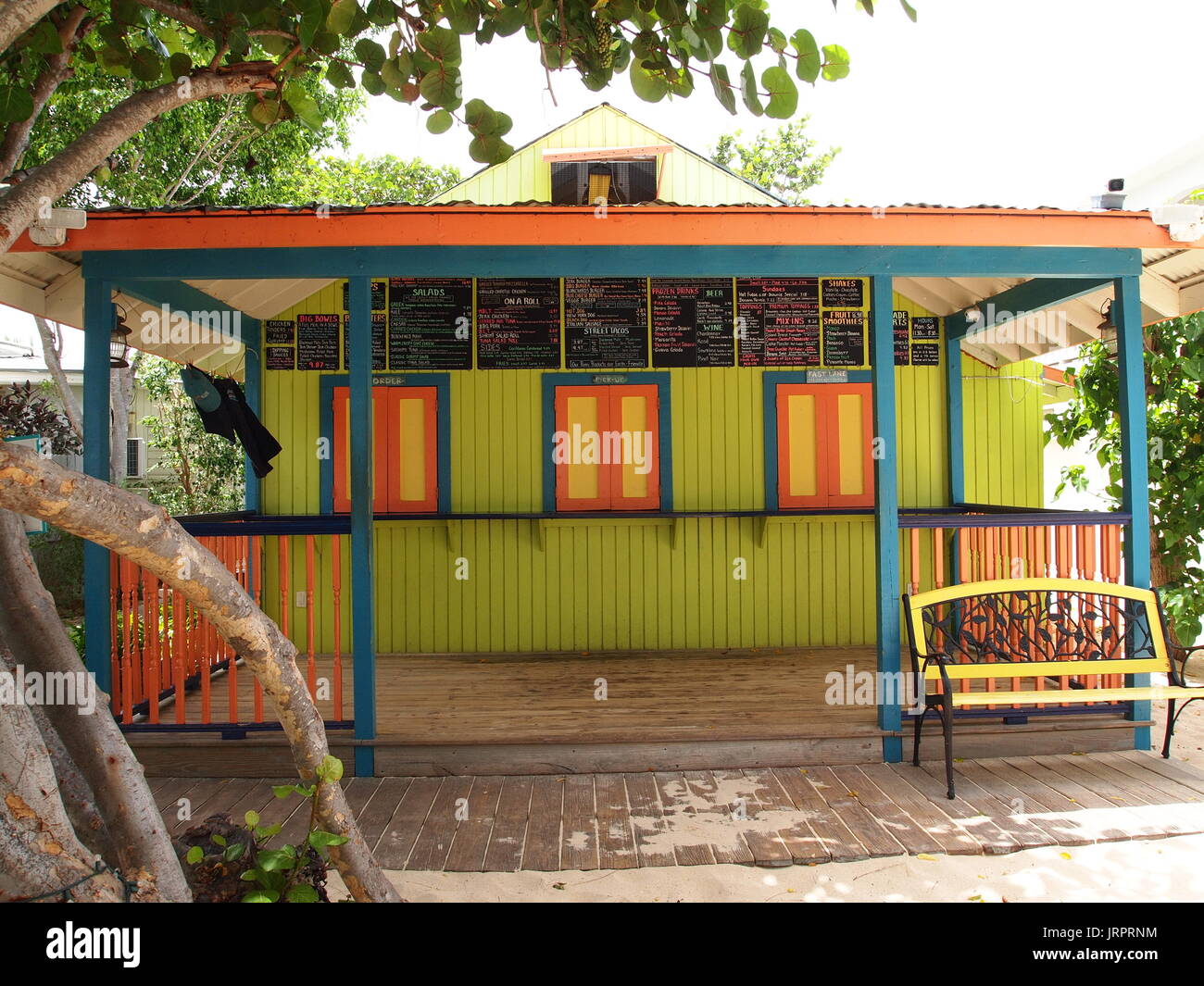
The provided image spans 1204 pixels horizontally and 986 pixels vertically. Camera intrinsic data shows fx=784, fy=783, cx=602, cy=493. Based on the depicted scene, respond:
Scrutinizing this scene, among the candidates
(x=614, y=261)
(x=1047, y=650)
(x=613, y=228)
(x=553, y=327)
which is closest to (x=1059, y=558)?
(x=1047, y=650)

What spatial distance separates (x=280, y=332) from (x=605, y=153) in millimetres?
3782

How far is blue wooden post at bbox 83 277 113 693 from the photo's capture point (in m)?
3.96

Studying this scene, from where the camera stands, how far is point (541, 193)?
809 centimetres

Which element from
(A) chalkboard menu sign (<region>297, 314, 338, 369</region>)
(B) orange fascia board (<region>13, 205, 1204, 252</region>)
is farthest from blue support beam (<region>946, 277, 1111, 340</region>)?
(A) chalkboard menu sign (<region>297, 314, 338, 369</region>)

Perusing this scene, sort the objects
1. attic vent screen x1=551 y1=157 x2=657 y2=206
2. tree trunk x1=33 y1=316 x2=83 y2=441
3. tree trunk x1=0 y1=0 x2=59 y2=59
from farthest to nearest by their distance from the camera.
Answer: tree trunk x1=33 y1=316 x2=83 y2=441 < attic vent screen x1=551 y1=157 x2=657 y2=206 < tree trunk x1=0 y1=0 x2=59 y2=59

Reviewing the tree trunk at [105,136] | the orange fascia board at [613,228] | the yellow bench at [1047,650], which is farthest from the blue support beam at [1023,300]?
the tree trunk at [105,136]

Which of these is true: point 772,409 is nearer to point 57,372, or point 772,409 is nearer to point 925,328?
point 925,328

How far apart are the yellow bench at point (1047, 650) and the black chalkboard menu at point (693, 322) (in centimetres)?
266

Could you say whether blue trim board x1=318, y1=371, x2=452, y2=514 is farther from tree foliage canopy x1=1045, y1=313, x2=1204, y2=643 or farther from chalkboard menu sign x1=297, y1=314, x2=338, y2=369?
tree foliage canopy x1=1045, y1=313, x2=1204, y2=643

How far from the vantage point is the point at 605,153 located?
7.85m

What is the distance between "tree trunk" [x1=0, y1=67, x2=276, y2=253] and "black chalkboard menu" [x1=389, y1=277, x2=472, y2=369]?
287 cm
